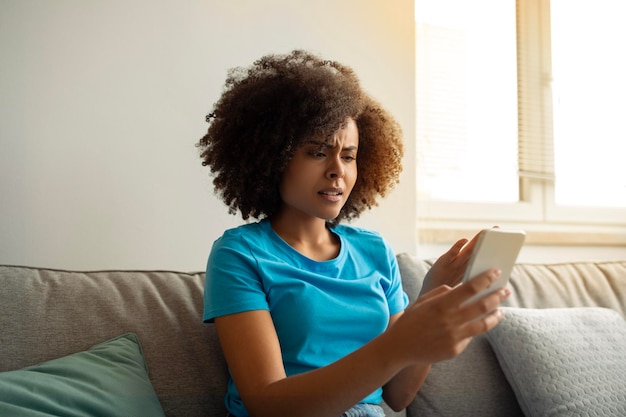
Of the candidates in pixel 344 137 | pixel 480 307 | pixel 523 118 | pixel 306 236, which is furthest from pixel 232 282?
pixel 523 118

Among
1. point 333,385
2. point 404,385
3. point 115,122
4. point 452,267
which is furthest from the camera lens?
point 115,122

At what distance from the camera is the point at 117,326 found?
4.35 feet

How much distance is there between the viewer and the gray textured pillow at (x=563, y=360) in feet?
4.67

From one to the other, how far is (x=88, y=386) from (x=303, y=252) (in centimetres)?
47

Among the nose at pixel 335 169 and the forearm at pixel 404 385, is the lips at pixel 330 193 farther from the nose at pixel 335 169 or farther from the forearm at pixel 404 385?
the forearm at pixel 404 385

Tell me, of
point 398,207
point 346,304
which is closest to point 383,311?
point 346,304

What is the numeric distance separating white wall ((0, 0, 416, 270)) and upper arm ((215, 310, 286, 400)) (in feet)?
2.17

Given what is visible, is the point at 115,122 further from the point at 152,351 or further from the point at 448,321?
the point at 448,321

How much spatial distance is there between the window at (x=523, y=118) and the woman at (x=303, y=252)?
838 mm

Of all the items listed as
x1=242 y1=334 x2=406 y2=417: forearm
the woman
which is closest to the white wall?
the woman

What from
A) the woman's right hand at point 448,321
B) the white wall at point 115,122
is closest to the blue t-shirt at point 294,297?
the woman's right hand at point 448,321

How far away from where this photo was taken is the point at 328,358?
1.20 metres

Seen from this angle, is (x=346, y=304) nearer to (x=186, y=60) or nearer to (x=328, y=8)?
(x=186, y=60)

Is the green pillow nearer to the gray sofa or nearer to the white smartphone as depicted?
the gray sofa
